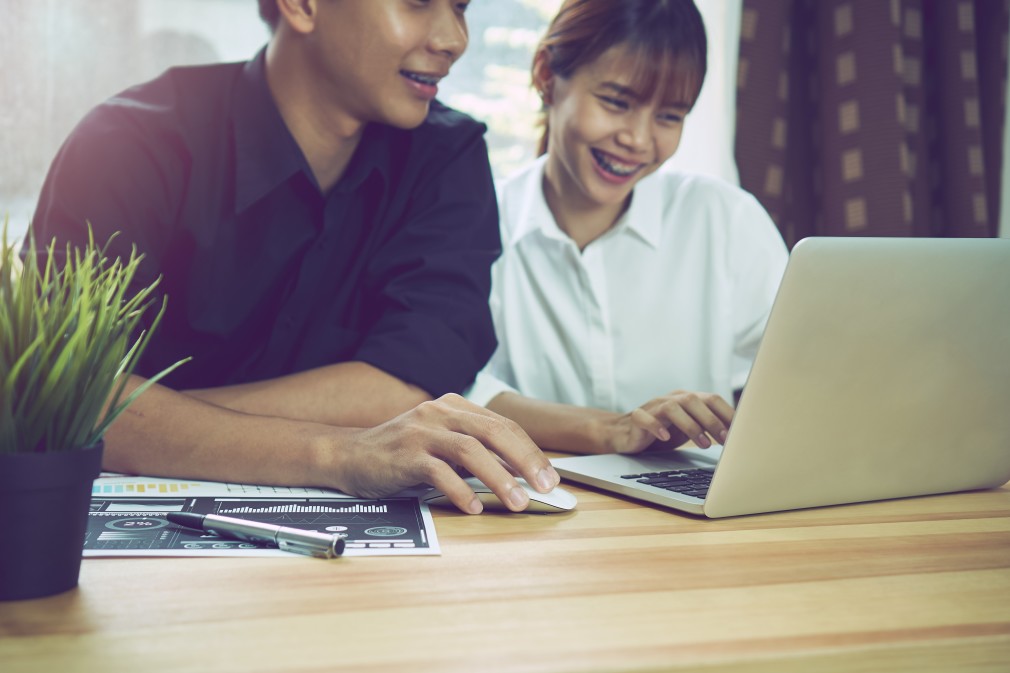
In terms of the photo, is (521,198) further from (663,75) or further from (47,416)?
(47,416)

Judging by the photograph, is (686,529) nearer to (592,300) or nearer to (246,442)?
(246,442)

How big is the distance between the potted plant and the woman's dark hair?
1178mm

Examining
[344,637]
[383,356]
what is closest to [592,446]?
[383,356]

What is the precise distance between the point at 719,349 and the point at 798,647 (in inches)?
50.2

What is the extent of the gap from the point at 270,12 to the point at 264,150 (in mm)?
333

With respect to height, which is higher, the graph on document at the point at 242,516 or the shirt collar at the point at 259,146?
the shirt collar at the point at 259,146

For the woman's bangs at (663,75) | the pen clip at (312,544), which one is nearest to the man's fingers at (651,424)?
the pen clip at (312,544)

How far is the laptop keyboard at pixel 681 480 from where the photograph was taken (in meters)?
0.91

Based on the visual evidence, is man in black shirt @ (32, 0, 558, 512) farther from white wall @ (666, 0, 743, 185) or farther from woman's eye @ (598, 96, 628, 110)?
white wall @ (666, 0, 743, 185)

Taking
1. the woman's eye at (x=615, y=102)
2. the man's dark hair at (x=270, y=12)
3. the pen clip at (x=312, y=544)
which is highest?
the man's dark hair at (x=270, y=12)

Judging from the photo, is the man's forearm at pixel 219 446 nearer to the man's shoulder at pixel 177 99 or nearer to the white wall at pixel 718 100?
the man's shoulder at pixel 177 99

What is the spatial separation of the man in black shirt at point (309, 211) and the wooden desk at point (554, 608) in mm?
461

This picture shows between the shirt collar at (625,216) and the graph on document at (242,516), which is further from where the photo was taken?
the shirt collar at (625,216)

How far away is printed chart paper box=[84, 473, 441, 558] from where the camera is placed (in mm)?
705
